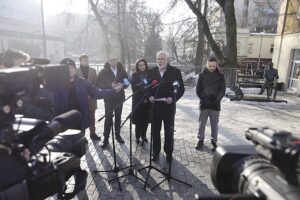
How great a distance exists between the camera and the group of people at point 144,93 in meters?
3.78

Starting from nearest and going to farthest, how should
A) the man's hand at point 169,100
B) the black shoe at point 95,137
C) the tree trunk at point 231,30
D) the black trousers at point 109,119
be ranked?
1. the man's hand at point 169,100
2. the black trousers at point 109,119
3. the black shoe at point 95,137
4. the tree trunk at point 231,30

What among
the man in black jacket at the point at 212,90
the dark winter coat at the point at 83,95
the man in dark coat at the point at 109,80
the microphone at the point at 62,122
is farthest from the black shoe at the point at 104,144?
the microphone at the point at 62,122

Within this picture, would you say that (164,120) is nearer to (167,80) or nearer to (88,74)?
(167,80)

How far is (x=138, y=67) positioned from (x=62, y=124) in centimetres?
345

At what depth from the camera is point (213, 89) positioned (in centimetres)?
494

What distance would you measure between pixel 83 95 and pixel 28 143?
2.44 m

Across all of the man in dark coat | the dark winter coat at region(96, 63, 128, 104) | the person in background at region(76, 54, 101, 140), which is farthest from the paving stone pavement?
the dark winter coat at region(96, 63, 128, 104)

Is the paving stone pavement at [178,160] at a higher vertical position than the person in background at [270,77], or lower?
lower

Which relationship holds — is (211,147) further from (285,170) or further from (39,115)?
(285,170)

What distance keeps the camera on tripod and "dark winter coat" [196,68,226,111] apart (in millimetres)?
3318

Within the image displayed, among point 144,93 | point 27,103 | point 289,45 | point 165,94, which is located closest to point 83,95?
point 144,93

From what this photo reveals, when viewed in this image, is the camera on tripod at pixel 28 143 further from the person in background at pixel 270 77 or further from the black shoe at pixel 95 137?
the person in background at pixel 270 77

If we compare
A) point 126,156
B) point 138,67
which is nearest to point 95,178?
point 126,156

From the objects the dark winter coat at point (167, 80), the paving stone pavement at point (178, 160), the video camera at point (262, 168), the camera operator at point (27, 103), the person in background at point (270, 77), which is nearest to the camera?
the video camera at point (262, 168)
